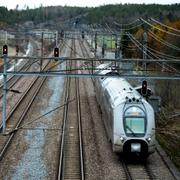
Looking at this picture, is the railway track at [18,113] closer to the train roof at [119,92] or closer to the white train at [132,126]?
the white train at [132,126]

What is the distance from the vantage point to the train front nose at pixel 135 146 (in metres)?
19.0

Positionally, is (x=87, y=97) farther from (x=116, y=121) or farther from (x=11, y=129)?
(x=116, y=121)

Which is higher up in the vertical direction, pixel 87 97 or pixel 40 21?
pixel 40 21

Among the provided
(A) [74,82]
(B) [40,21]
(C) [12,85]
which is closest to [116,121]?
(C) [12,85]

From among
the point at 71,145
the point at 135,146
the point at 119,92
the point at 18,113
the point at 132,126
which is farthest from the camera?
the point at 18,113

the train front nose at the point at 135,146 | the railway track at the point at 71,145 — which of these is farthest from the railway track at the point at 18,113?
the train front nose at the point at 135,146

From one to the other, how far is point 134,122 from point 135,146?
39.6 inches

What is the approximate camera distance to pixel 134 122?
19.4 metres

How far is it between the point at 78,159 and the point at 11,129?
6702 millimetres

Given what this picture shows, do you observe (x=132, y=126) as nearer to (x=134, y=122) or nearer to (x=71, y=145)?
(x=134, y=122)

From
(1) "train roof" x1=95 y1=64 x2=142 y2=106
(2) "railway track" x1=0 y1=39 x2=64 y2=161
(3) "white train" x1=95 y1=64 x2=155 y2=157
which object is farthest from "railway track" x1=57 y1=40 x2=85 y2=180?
(1) "train roof" x1=95 y1=64 x2=142 y2=106

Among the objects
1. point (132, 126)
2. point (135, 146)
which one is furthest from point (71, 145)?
point (135, 146)

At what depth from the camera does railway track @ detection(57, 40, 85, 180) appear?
18.0 m

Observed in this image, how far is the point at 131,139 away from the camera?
19000 mm
